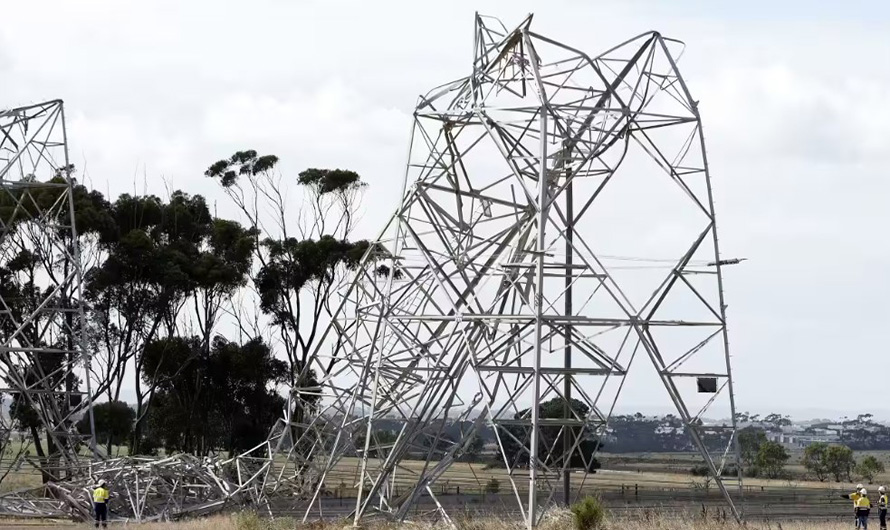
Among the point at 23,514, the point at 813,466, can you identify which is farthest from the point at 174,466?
the point at 813,466

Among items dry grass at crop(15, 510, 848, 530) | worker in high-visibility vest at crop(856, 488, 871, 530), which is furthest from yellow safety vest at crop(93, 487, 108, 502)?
worker in high-visibility vest at crop(856, 488, 871, 530)

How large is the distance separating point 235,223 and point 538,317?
46009mm

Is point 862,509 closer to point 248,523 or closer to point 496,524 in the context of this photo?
point 496,524

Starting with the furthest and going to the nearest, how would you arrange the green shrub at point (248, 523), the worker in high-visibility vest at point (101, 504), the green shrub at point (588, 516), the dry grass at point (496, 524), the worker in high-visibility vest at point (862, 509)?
the worker in high-visibility vest at point (101, 504) < the worker in high-visibility vest at point (862, 509) < the green shrub at point (248, 523) < the dry grass at point (496, 524) < the green shrub at point (588, 516)

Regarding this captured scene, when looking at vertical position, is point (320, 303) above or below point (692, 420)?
above

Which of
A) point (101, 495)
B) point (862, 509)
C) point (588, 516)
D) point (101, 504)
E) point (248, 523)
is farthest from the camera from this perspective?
point (101, 504)

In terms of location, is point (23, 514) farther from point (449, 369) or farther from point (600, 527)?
point (600, 527)

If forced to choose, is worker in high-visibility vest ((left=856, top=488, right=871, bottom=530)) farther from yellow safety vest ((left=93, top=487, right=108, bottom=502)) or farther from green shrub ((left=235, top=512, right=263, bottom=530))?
yellow safety vest ((left=93, top=487, right=108, bottom=502))

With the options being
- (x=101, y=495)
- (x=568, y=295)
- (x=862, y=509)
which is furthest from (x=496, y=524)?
(x=101, y=495)

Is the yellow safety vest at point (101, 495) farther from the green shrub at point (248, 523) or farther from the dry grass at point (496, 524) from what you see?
the green shrub at point (248, 523)

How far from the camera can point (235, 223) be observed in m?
72.8

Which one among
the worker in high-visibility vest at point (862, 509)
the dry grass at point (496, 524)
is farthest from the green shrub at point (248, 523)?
the worker in high-visibility vest at point (862, 509)

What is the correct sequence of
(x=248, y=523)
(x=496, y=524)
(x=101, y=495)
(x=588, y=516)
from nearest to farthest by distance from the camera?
(x=588, y=516), (x=496, y=524), (x=248, y=523), (x=101, y=495)

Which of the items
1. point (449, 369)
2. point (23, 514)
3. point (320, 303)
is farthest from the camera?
point (320, 303)
